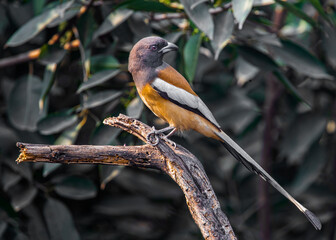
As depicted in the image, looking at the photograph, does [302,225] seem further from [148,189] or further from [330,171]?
[148,189]

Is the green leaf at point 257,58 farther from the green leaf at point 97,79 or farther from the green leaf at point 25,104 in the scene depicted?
the green leaf at point 25,104

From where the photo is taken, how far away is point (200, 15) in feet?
9.40

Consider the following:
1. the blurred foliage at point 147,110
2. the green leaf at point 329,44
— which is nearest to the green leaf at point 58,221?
the blurred foliage at point 147,110

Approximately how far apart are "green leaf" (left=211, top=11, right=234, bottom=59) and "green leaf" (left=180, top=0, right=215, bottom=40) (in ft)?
0.20

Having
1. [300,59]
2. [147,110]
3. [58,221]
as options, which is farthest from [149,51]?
[58,221]

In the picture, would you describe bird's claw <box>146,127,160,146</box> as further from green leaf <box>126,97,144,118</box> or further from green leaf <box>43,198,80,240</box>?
green leaf <box>43,198,80,240</box>

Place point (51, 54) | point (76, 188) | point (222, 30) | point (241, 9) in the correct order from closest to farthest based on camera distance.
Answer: point (241, 9)
point (222, 30)
point (51, 54)
point (76, 188)

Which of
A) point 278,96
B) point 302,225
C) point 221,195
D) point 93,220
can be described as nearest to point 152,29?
point 278,96

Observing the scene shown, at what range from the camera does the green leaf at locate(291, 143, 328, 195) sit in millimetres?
3980

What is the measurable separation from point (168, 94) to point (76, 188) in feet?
3.82

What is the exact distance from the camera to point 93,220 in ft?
13.9

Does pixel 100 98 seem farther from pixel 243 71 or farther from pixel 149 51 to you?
pixel 243 71

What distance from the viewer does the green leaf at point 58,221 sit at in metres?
3.52

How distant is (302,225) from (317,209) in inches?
9.0
